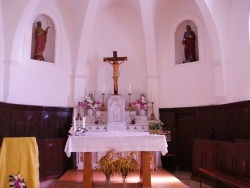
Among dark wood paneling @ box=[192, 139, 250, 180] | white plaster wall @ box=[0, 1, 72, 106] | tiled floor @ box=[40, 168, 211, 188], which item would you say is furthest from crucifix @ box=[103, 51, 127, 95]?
dark wood paneling @ box=[192, 139, 250, 180]

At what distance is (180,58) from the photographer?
433 inches

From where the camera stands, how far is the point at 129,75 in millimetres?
11164

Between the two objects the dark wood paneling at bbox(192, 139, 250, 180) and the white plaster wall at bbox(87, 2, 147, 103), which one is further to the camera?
the white plaster wall at bbox(87, 2, 147, 103)

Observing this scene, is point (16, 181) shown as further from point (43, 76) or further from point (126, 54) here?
point (126, 54)

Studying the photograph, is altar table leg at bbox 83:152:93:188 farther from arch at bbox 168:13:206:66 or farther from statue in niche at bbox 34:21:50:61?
arch at bbox 168:13:206:66

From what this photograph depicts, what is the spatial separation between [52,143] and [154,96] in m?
4.21

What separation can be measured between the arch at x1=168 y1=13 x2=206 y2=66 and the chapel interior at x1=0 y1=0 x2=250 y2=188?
0.04 metres

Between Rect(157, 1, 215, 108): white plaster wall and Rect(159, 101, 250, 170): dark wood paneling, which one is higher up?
Rect(157, 1, 215, 108): white plaster wall

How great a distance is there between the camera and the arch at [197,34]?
1000 cm

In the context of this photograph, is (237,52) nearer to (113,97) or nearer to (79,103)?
(113,97)

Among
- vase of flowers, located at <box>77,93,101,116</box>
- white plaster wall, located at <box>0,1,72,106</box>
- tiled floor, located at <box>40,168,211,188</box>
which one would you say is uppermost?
white plaster wall, located at <box>0,1,72,106</box>

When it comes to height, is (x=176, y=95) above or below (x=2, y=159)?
above

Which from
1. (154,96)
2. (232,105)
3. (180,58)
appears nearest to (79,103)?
(154,96)

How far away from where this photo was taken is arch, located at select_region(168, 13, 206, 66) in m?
10.0
